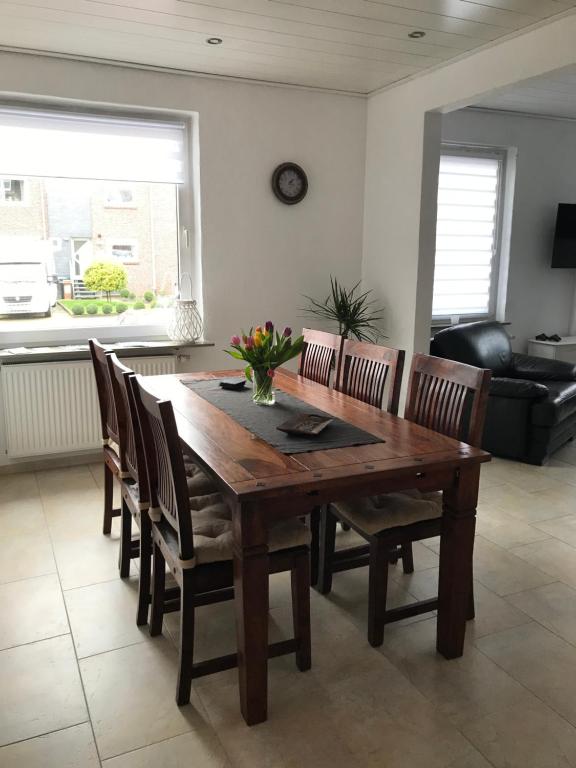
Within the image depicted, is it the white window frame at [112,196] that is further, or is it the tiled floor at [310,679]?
the white window frame at [112,196]

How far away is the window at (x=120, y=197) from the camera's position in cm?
427

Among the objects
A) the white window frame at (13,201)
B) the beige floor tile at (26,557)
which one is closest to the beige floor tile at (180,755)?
the beige floor tile at (26,557)

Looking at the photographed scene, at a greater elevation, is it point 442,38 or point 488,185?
point 442,38

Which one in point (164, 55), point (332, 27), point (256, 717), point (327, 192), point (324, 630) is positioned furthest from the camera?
point (327, 192)

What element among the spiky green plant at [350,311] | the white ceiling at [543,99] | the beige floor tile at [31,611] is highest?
the white ceiling at [543,99]

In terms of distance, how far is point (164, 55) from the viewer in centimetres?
378

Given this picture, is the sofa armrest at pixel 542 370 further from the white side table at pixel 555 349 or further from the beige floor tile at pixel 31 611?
the beige floor tile at pixel 31 611

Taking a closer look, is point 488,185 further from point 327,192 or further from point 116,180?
point 116,180

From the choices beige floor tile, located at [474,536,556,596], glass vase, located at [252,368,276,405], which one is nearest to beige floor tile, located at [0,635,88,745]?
glass vase, located at [252,368,276,405]

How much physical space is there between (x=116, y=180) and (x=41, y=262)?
74cm

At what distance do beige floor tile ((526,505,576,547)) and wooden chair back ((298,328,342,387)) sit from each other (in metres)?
1.38

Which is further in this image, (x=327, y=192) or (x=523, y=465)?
(x=327, y=192)

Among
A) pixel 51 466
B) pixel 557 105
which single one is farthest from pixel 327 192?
pixel 51 466

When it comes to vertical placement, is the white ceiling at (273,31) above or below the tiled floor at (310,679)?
above
